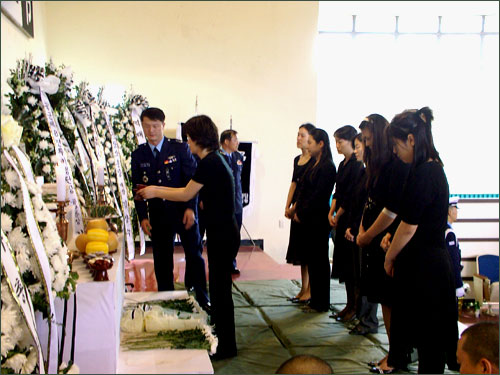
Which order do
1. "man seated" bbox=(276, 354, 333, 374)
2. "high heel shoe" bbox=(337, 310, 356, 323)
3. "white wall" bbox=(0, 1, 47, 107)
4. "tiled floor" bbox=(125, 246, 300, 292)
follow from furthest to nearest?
"tiled floor" bbox=(125, 246, 300, 292), "white wall" bbox=(0, 1, 47, 107), "high heel shoe" bbox=(337, 310, 356, 323), "man seated" bbox=(276, 354, 333, 374)

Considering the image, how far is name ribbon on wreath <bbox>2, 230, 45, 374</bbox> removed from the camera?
1.32 meters

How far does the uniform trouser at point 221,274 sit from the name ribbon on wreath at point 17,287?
3.53 feet

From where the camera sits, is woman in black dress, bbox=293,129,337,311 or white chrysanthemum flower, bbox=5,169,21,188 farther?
woman in black dress, bbox=293,129,337,311

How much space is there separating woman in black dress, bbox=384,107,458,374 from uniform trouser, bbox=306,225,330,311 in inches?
48.0

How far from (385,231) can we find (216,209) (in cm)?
77

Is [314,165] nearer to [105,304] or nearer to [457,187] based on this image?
[105,304]

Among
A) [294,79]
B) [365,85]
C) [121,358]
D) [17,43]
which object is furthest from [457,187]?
[121,358]

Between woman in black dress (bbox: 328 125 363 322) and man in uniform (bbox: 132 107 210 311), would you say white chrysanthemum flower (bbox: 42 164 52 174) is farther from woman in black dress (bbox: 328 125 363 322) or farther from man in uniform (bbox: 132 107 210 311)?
woman in black dress (bbox: 328 125 363 322)

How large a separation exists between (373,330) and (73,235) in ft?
5.49

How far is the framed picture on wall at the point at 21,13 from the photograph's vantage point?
12.5 feet

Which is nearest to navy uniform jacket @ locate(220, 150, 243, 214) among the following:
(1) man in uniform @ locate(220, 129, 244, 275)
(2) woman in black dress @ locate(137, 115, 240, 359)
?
(1) man in uniform @ locate(220, 129, 244, 275)

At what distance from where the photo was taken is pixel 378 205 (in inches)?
97.0

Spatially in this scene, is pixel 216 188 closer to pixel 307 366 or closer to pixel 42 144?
pixel 42 144

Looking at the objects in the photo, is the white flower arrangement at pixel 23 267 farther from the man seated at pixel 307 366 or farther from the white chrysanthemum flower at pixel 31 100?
the white chrysanthemum flower at pixel 31 100
